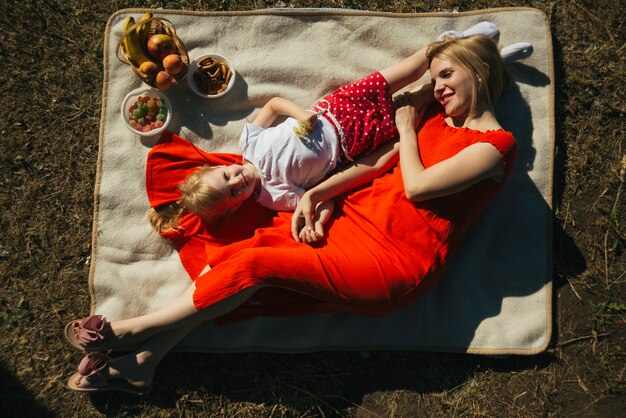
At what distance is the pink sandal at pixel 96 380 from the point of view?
3465 millimetres

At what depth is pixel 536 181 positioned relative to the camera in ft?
12.3

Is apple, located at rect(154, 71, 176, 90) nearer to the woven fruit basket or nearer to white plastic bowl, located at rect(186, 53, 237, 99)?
the woven fruit basket

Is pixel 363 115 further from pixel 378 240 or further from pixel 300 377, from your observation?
pixel 300 377

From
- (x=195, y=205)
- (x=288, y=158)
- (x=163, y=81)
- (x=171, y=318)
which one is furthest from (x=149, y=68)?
(x=171, y=318)

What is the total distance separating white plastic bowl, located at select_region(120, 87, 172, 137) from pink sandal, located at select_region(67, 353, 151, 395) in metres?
1.65

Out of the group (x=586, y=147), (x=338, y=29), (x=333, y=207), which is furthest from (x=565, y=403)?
(x=338, y=29)

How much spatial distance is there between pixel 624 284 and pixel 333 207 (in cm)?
229

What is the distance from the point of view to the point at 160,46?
11.7ft

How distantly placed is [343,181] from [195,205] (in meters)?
1.01

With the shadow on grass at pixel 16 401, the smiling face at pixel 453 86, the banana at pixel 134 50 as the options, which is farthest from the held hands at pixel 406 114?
the shadow on grass at pixel 16 401

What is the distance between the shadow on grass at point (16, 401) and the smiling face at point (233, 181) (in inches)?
81.9

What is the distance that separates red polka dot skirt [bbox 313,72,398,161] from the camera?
11.2 ft

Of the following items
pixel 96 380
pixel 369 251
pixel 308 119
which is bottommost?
pixel 96 380

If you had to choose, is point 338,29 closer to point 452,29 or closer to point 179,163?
point 452,29
